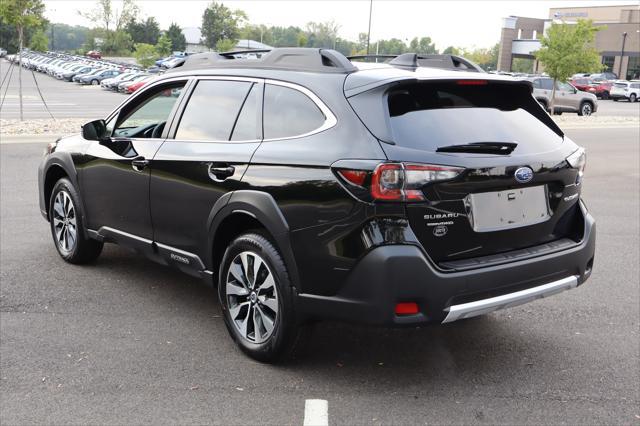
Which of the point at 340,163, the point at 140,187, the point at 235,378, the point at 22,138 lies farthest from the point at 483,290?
the point at 22,138

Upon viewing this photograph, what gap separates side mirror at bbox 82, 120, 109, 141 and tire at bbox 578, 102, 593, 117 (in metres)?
28.7

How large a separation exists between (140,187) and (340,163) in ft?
6.38

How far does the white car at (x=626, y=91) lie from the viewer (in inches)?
1960

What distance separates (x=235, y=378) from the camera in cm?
390

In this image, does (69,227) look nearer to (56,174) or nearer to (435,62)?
(56,174)


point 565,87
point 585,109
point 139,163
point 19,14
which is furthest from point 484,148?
point 585,109

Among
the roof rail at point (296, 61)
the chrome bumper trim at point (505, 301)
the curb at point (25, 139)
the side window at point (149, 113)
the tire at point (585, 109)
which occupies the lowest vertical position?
the curb at point (25, 139)

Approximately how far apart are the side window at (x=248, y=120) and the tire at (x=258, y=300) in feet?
2.02

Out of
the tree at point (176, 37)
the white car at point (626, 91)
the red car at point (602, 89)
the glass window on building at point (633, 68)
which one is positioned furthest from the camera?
the tree at point (176, 37)

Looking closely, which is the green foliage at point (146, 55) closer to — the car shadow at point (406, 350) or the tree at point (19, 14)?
the tree at point (19, 14)

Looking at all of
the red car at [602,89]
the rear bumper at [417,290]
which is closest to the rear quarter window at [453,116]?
the rear bumper at [417,290]

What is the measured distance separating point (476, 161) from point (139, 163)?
2.45m

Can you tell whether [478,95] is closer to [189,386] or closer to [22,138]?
[189,386]

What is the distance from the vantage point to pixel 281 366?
4.07m
